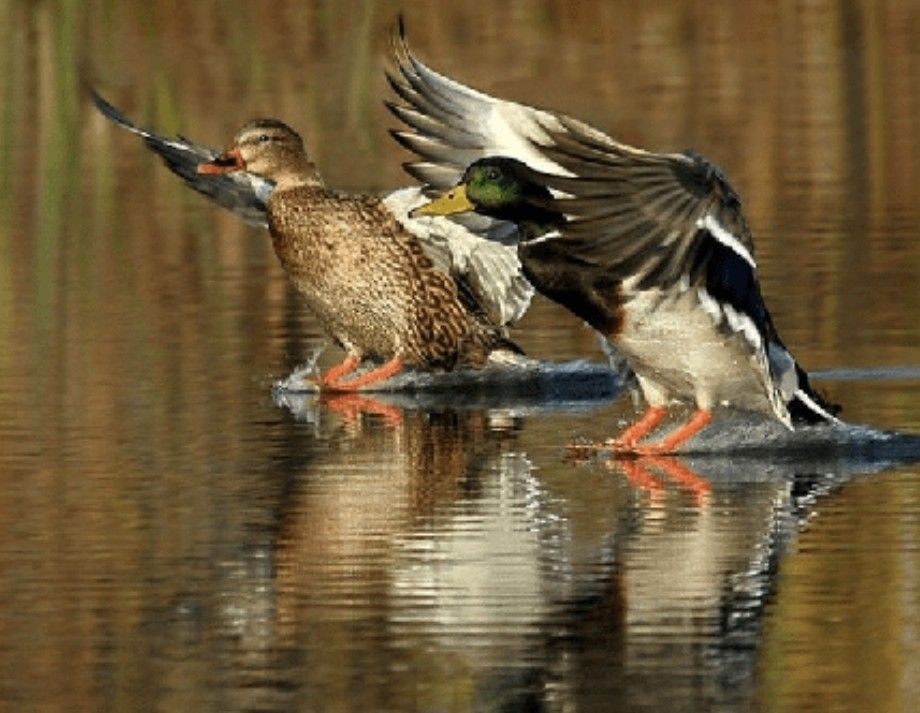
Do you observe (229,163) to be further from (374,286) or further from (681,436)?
(681,436)

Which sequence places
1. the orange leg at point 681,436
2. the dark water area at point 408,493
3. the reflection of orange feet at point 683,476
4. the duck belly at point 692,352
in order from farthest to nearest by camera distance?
the orange leg at point 681,436 → the duck belly at point 692,352 → the reflection of orange feet at point 683,476 → the dark water area at point 408,493

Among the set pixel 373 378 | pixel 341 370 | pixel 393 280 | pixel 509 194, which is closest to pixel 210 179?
pixel 393 280

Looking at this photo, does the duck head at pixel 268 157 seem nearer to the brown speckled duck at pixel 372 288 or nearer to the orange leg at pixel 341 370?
the brown speckled duck at pixel 372 288

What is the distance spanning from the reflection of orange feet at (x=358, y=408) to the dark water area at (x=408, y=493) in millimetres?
31

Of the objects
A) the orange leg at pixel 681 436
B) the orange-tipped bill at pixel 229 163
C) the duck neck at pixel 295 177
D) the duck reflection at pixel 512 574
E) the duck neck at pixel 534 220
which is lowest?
the duck reflection at pixel 512 574

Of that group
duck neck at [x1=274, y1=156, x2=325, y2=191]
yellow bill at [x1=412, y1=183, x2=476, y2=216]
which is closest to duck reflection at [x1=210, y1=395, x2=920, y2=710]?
yellow bill at [x1=412, y1=183, x2=476, y2=216]

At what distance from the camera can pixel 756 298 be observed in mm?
10516

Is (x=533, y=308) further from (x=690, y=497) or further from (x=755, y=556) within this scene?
(x=755, y=556)

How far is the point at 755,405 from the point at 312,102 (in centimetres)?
1201

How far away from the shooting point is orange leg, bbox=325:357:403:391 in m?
12.6

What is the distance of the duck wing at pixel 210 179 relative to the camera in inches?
552

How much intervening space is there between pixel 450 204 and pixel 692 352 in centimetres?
98

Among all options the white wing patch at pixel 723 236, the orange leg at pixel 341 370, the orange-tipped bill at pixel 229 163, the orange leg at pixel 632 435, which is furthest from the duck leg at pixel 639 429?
the orange-tipped bill at pixel 229 163

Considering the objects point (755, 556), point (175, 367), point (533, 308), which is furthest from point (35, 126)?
point (755, 556)
